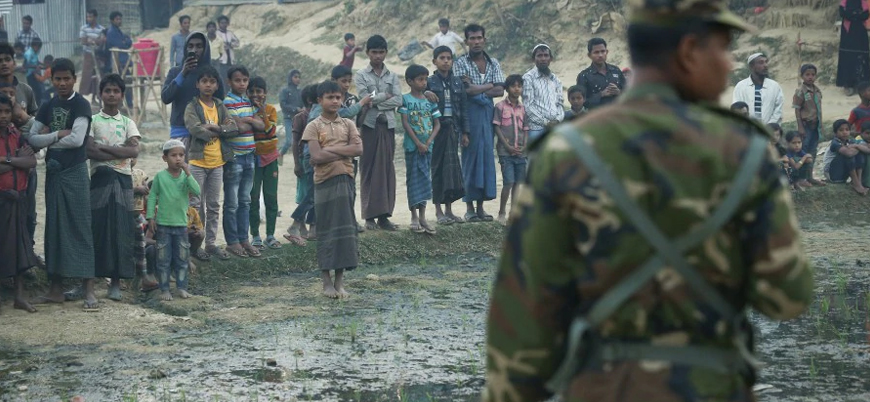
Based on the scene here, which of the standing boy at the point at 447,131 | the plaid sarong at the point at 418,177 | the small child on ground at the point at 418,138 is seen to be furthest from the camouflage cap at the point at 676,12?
the standing boy at the point at 447,131

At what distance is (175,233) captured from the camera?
337 inches

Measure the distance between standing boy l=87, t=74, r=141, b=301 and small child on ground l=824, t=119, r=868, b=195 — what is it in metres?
8.44

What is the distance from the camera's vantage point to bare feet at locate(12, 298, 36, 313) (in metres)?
8.09

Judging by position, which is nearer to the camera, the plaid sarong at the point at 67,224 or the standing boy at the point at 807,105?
the plaid sarong at the point at 67,224

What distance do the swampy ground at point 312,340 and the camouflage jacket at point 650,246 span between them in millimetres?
3620

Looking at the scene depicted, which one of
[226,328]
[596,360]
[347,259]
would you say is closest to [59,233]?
[226,328]

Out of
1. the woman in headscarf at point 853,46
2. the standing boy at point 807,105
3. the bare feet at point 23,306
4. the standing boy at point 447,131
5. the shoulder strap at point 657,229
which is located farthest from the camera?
the woman in headscarf at point 853,46

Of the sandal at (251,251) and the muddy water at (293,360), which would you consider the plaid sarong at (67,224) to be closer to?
the muddy water at (293,360)

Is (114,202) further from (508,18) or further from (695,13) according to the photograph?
(508,18)

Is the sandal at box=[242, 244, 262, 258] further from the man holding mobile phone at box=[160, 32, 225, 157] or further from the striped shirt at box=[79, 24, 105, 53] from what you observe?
the striped shirt at box=[79, 24, 105, 53]

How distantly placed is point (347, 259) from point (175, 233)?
A: 4.23ft

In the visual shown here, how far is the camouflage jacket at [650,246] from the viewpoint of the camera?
97.7 inches

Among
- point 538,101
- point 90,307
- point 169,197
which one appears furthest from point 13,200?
point 538,101

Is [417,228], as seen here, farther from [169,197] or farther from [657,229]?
[657,229]
